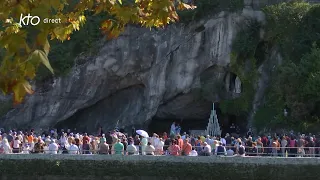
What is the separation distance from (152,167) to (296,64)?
39.5 ft

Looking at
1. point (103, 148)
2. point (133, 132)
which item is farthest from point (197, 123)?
point (103, 148)

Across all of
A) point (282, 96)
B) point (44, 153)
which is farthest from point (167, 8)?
point (282, 96)

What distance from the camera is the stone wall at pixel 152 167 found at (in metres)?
23.4

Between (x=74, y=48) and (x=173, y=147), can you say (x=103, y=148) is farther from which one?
(x=74, y=48)

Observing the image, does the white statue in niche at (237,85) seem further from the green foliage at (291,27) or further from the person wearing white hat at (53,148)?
the person wearing white hat at (53,148)

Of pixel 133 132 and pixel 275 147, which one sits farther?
pixel 133 132

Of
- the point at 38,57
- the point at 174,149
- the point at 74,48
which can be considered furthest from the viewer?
the point at 74,48

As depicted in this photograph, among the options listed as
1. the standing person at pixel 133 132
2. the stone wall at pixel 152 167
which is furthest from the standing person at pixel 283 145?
the standing person at pixel 133 132

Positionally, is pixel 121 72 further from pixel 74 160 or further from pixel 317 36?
pixel 74 160

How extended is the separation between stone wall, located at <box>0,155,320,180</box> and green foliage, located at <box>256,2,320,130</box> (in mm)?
7602

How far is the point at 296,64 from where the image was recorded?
33.1 metres

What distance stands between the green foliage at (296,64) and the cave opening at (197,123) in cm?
387

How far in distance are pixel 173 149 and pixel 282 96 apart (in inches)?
408

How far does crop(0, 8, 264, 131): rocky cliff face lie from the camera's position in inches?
1435
